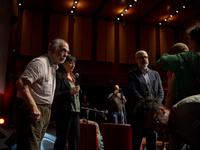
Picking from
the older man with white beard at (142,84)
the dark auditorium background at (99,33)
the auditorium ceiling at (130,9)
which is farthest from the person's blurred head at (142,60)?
the auditorium ceiling at (130,9)

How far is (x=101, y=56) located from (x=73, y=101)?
25.1ft

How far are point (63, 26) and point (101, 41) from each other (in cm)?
194

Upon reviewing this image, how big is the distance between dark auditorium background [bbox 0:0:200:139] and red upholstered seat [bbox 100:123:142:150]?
19.2 feet

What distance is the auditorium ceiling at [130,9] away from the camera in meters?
9.05

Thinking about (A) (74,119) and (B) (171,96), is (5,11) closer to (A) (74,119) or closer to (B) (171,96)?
(A) (74,119)

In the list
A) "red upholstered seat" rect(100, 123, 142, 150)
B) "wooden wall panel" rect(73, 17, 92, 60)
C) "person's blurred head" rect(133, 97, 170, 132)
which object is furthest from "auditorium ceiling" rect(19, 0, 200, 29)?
"person's blurred head" rect(133, 97, 170, 132)

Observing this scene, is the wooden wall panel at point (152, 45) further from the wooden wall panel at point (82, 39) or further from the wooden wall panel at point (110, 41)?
the wooden wall panel at point (82, 39)

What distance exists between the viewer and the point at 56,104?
2.40 m

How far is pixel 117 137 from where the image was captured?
278 cm

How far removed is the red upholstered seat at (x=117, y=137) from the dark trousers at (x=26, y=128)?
4.19 feet

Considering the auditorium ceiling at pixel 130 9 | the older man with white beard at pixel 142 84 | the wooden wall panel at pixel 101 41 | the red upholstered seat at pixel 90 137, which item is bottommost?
the red upholstered seat at pixel 90 137

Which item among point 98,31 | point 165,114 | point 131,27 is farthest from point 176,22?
point 165,114

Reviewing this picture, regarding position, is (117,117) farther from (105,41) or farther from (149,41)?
(149,41)

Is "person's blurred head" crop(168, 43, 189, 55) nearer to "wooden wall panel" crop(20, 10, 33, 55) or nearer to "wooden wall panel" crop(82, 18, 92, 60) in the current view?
"wooden wall panel" crop(82, 18, 92, 60)
